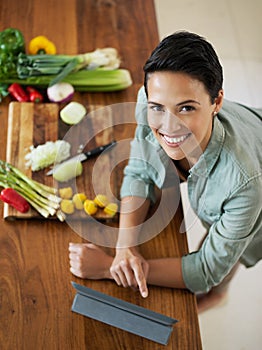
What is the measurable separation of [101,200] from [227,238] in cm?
39

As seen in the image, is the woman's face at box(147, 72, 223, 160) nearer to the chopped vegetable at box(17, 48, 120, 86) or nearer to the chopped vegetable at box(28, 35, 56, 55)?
the chopped vegetable at box(17, 48, 120, 86)

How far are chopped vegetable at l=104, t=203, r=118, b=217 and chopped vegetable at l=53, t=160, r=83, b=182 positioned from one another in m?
0.14

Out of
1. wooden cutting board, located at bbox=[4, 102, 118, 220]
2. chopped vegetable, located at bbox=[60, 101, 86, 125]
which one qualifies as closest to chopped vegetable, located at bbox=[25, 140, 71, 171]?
wooden cutting board, located at bbox=[4, 102, 118, 220]

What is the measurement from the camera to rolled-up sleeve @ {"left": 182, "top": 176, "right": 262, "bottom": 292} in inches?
60.4

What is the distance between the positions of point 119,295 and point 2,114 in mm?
729

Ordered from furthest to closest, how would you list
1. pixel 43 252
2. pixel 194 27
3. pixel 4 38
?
pixel 194 27, pixel 4 38, pixel 43 252

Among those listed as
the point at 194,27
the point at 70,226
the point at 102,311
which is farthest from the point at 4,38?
the point at 194,27

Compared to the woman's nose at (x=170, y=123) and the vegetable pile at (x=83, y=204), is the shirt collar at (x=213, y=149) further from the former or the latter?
the vegetable pile at (x=83, y=204)

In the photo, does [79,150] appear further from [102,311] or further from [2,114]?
[102,311]

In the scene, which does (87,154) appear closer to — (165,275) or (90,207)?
(90,207)

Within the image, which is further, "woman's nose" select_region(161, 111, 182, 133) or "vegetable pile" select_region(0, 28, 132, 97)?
"vegetable pile" select_region(0, 28, 132, 97)

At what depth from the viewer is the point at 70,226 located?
174cm

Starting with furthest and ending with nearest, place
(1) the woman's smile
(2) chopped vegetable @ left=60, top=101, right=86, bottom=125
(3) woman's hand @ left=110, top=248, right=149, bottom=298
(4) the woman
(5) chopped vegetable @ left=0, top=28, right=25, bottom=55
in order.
Answer: (5) chopped vegetable @ left=0, top=28, right=25, bottom=55, (2) chopped vegetable @ left=60, top=101, right=86, bottom=125, (3) woman's hand @ left=110, top=248, right=149, bottom=298, (1) the woman's smile, (4) the woman

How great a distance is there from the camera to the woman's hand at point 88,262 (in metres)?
1.64
